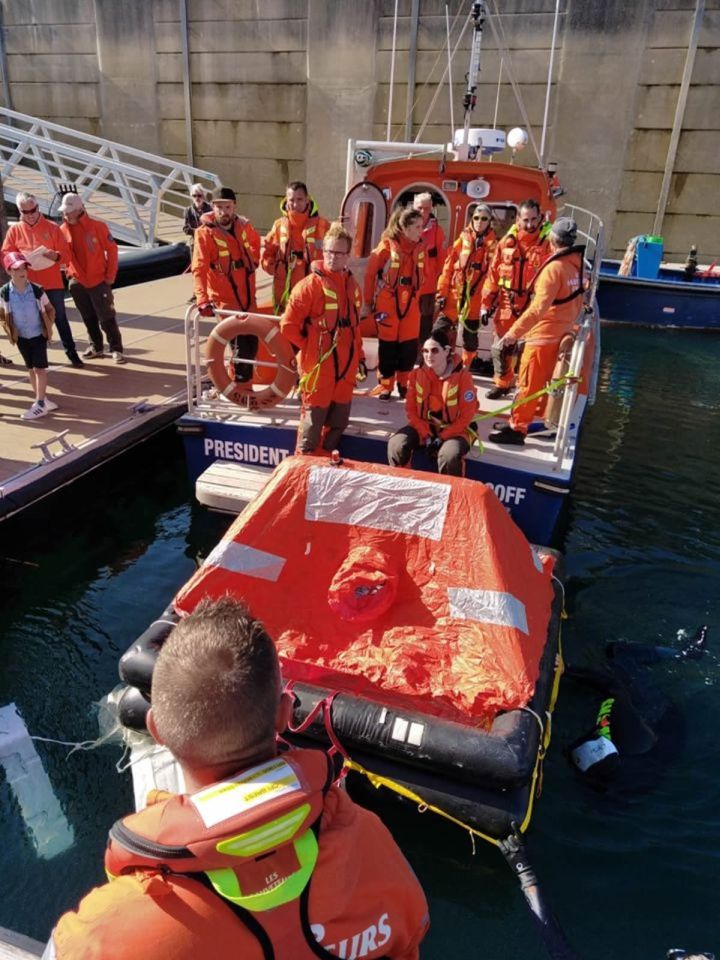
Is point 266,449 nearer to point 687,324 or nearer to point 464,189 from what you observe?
point 464,189

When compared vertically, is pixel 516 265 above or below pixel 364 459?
above

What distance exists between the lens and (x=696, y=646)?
4531mm

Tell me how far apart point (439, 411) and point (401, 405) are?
143 centimetres

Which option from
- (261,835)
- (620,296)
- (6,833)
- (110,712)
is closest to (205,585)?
(110,712)

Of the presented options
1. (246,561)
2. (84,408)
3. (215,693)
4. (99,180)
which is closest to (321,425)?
(246,561)

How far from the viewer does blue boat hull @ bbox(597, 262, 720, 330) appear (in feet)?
43.2

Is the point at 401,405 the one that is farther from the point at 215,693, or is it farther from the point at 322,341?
the point at 215,693

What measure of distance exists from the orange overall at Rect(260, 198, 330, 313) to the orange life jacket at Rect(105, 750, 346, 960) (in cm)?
619

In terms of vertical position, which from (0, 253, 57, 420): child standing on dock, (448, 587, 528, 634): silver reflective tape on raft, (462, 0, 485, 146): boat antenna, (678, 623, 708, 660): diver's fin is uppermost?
(462, 0, 485, 146): boat antenna

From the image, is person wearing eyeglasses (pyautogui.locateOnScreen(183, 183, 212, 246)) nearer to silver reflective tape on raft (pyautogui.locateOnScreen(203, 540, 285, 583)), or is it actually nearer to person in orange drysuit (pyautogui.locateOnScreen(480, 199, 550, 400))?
person in orange drysuit (pyautogui.locateOnScreen(480, 199, 550, 400))

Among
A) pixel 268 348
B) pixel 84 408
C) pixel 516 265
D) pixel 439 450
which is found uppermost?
pixel 516 265

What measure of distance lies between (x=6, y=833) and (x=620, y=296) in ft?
43.7

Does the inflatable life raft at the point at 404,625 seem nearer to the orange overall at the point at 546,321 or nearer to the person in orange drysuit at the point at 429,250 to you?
the orange overall at the point at 546,321

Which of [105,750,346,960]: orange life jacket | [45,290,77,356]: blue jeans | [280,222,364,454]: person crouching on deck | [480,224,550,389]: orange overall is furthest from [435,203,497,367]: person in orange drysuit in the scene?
[105,750,346,960]: orange life jacket
